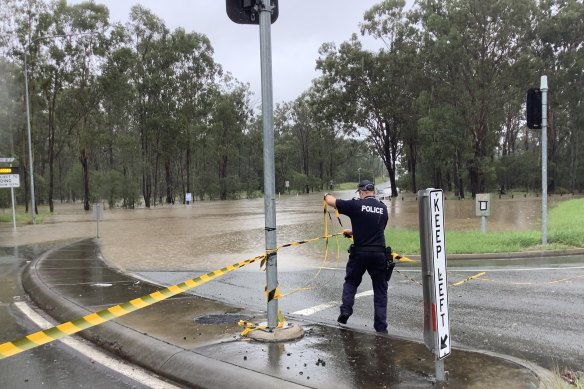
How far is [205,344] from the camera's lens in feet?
17.2

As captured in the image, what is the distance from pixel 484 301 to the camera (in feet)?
25.1

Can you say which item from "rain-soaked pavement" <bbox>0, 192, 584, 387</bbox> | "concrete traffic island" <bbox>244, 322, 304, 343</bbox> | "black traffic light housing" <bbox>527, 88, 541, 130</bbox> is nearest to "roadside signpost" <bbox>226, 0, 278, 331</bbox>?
"concrete traffic island" <bbox>244, 322, 304, 343</bbox>

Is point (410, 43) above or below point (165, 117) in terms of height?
above

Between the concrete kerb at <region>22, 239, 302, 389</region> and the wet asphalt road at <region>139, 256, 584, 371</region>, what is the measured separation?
2.07 meters

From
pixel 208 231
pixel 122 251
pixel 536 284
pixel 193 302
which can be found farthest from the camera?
pixel 208 231

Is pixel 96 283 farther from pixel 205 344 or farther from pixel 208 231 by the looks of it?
pixel 208 231

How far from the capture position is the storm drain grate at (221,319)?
20.4 ft

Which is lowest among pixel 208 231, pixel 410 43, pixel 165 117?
pixel 208 231

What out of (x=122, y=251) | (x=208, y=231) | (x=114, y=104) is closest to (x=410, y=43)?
(x=114, y=104)

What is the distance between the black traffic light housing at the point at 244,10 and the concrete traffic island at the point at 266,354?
133 inches

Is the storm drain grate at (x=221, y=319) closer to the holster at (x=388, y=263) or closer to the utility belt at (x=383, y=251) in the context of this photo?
the utility belt at (x=383, y=251)

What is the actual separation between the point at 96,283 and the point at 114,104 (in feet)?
158

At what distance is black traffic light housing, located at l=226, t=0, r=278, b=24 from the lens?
5.22 metres

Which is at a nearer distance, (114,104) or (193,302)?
(193,302)
